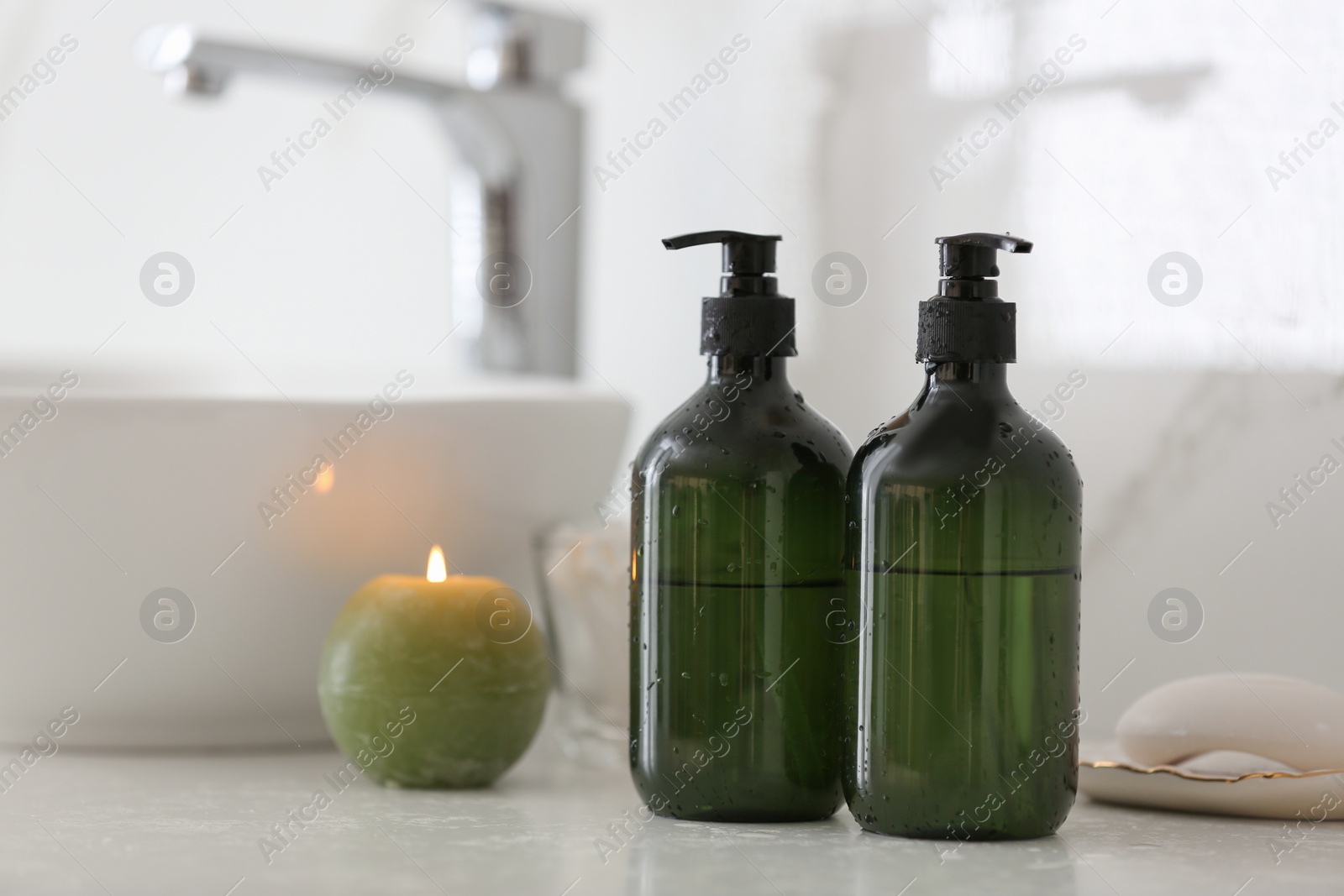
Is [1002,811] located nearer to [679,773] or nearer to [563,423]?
[679,773]

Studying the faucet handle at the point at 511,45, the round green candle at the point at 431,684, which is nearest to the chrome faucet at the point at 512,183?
the faucet handle at the point at 511,45

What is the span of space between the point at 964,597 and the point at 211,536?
381 millimetres

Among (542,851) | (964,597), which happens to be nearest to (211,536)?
(542,851)

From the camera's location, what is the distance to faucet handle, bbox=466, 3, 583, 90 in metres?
1.01

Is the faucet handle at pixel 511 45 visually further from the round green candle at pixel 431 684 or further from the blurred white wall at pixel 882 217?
the round green candle at pixel 431 684

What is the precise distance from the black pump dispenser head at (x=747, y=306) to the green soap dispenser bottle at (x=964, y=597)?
0.06 m

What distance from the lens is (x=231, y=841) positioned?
1.62 ft

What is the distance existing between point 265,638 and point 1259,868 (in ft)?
1.54

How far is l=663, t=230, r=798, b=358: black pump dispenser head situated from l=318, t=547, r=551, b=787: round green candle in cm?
17

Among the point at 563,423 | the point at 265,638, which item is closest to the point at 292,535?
the point at 265,638

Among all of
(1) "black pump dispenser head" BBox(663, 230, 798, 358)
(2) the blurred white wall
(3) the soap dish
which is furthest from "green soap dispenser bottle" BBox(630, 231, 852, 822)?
(2) the blurred white wall

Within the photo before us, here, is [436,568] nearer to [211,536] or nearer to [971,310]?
[211,536]

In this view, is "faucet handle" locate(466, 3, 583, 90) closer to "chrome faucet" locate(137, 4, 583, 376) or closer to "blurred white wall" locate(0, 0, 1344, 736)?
"chrome faucet" locate(137, 4, 583, 376)

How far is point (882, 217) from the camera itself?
3.00ft
